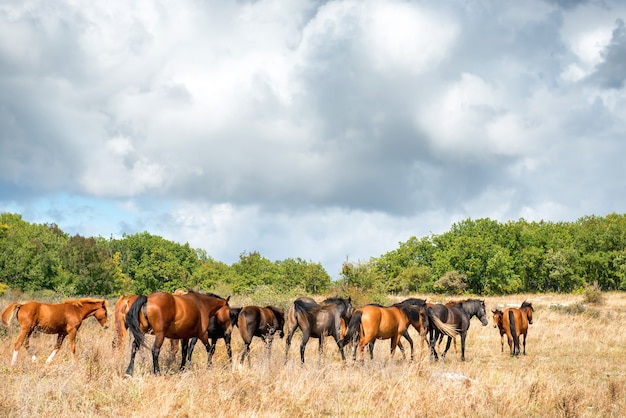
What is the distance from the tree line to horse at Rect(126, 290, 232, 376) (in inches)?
1624

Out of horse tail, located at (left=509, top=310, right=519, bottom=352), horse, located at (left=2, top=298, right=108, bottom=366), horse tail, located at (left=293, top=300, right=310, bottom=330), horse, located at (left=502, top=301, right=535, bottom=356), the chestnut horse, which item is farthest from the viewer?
horse, located at (left=502, top=301, right=535, bottom=356)

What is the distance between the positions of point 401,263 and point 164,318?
78753 millimetres

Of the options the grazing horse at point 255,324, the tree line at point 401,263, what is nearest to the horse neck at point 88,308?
the grazing horse at point 255,324

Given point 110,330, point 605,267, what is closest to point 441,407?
point 110,330

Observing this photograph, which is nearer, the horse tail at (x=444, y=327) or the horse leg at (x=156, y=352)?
the horse leg at (x=156, y=352)

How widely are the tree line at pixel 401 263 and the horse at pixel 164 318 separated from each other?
41.3 m

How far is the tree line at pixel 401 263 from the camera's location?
195 feet

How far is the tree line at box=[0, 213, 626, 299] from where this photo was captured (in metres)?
59.3

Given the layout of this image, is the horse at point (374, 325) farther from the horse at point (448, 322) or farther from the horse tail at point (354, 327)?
the horse at point (448, 322)

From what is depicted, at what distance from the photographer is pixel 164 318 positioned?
9.90 metres

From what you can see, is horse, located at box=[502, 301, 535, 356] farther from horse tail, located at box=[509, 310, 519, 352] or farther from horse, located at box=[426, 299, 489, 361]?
horse, located at box=[426, 299, 489, 361]

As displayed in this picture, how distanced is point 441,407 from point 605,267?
245ft

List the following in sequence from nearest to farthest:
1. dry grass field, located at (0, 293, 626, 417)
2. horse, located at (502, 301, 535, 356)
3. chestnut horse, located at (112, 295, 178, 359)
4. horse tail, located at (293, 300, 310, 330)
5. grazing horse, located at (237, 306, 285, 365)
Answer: dry grass field, located at (0, 293, 626, 417), chestnut horse, located at (112, 295, 178, 359), grazing horse, located at (237, 306, 285, 365), horse tail, located at (293, 300, 310, 330), horse, located at (502, 301, 535, 356)

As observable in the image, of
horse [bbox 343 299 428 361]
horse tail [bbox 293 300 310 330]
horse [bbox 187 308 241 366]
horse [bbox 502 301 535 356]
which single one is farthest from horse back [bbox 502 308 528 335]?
horse [bbox 187 308 241 366]
